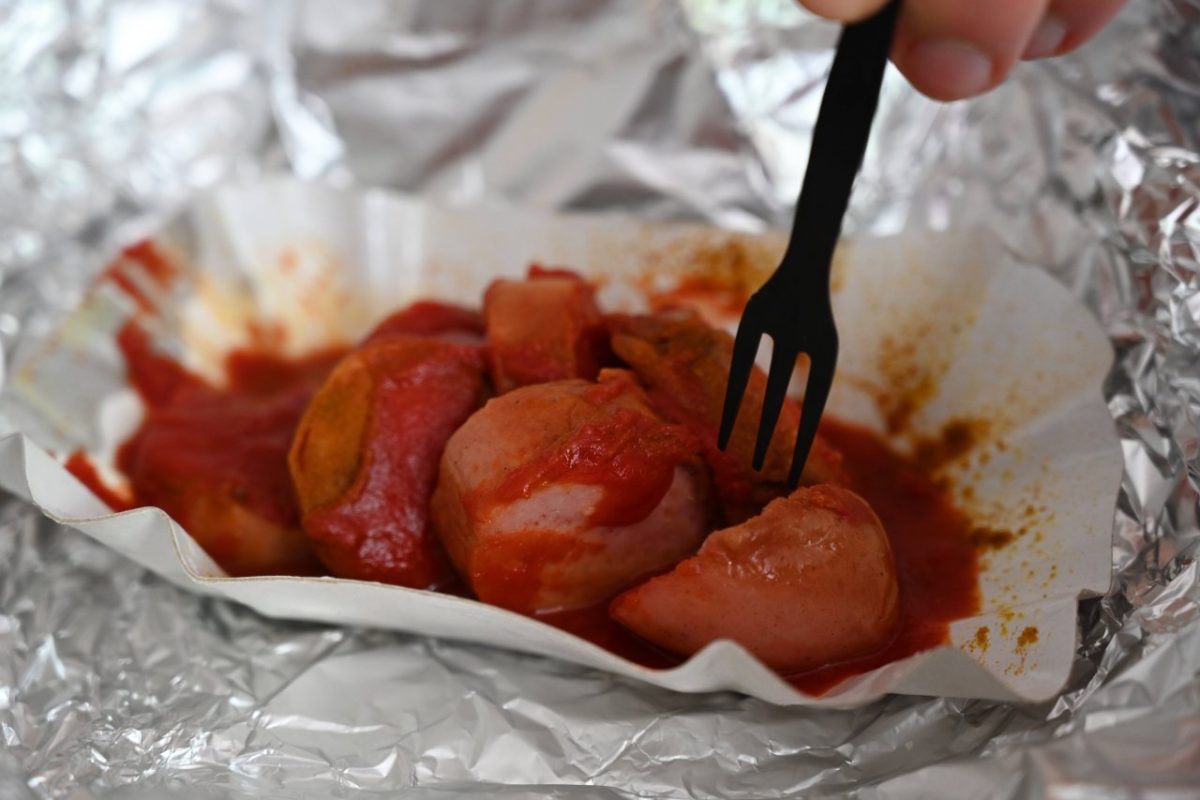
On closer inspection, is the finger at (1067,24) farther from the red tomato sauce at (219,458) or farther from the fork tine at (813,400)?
the red tomato sauce at (219,458)

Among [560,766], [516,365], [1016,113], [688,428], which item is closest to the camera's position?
[560,766]

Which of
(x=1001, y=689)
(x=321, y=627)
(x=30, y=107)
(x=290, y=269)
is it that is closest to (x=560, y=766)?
(x=321, y=627)

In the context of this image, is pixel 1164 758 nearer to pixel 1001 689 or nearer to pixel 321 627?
pixel 1001 689

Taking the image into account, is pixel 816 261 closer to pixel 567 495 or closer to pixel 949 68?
pixel 949 68

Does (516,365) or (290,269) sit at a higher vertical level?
(516,365)

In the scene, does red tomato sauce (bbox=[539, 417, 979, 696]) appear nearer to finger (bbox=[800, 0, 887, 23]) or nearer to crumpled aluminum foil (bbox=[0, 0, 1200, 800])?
crumpled aluminum foil (bbox=[0, 0, 1200, 800])

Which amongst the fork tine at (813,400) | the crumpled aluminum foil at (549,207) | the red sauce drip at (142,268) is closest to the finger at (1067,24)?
the fork tine at (813,400)
